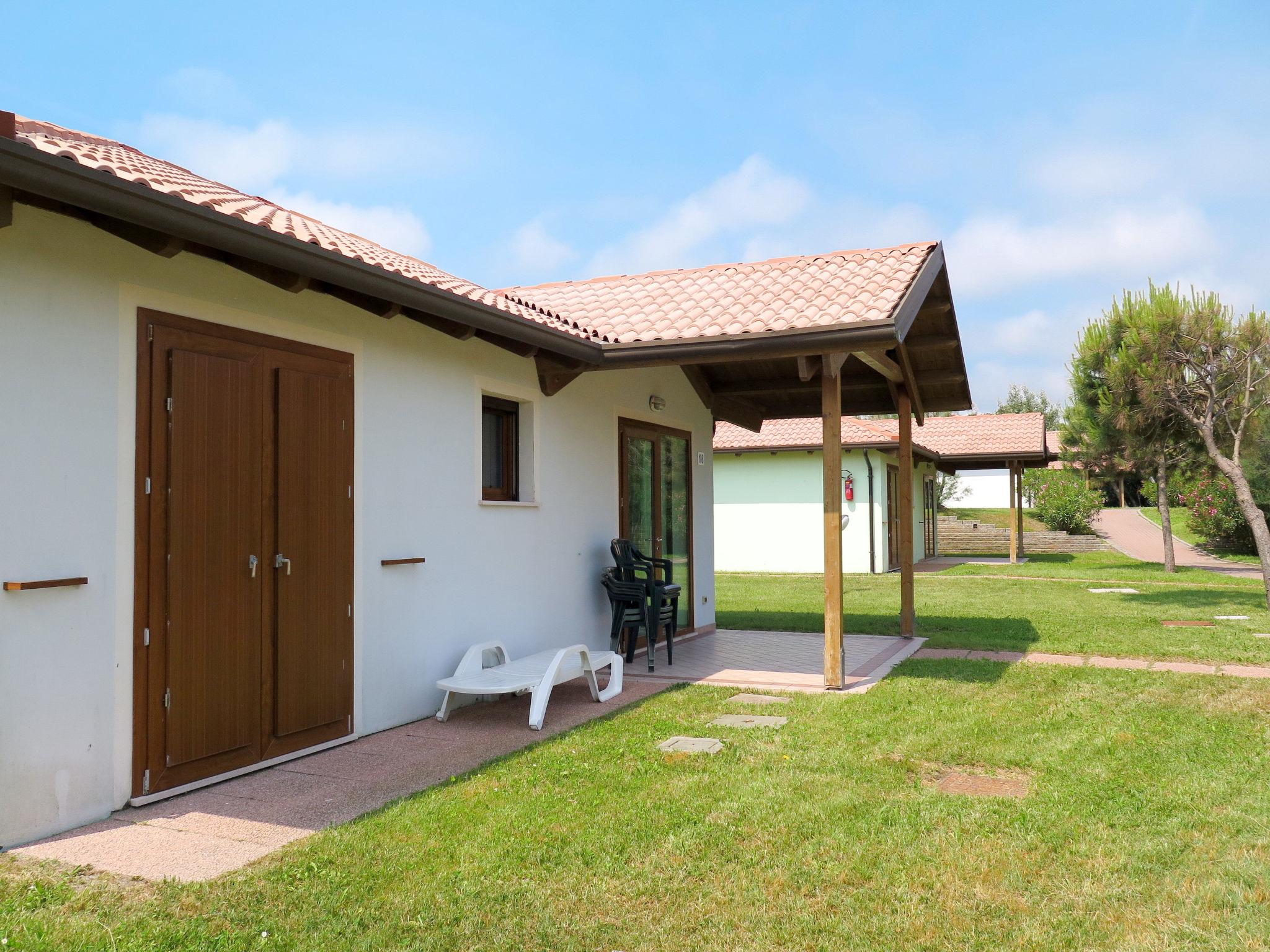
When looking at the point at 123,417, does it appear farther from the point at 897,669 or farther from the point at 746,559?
the point at 746,559

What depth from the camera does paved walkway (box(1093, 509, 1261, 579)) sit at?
70.8 feet

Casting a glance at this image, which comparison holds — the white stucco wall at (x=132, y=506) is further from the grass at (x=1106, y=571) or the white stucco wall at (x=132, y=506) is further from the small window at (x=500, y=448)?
the grass at (x=1106, y=571)

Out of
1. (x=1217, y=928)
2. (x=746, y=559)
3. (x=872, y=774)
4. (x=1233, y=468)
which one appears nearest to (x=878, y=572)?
(x=746, y=559)

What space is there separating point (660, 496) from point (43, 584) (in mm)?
6989

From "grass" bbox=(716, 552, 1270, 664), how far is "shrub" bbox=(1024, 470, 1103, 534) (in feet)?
34.0

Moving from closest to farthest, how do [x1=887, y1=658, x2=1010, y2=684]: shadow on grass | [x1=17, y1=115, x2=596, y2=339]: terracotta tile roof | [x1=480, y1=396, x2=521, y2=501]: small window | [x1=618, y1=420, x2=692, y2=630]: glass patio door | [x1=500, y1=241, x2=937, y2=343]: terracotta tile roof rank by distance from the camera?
[x1=17, y1=115, x2=596, y2=339]: terracotta tile roof → [x1=500, y1=241, x2=937, y2=343]: terracotta tile roof → [x1=480, y1=396, x2=521, y2=501]: small window → [x1=887, y1=658, x2=1010, y2=684]: shadow on grass → [x1=618, y1=420, x2=692, y2=630]: glass patio door

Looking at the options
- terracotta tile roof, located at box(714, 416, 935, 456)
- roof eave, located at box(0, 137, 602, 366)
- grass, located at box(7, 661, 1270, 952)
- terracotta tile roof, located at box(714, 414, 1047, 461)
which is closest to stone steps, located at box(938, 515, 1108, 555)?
terracotta tile roof, located at box(714, 414, 1047, 461)

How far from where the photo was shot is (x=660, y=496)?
410 inches

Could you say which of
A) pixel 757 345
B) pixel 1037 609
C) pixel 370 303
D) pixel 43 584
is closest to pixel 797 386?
pixel 757 345

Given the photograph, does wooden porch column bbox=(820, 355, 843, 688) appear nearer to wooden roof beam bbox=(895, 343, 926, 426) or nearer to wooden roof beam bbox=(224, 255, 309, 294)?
wooden roof beam bbox=(895, 343, 926, 426)

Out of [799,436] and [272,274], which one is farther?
[799,436]

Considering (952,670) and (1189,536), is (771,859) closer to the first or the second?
(952,670)

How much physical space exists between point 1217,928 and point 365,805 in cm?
353

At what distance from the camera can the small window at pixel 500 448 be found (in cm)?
767
